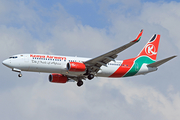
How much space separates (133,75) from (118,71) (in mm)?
3335

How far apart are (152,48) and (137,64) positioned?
19.7ft

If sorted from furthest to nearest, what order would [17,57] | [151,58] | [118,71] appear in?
[151,58]
[118,71]
[17,57]

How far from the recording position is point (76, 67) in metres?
54.3

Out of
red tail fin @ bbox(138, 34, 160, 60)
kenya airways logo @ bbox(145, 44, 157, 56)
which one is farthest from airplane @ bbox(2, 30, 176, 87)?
kenya airways logo @ bbox(145, 44, 157, 56)

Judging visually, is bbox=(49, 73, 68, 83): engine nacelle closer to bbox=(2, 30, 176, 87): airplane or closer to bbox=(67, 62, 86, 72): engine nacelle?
bbox=(2, 30, 176, 87): airplane

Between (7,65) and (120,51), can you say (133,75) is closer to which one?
(120,51)

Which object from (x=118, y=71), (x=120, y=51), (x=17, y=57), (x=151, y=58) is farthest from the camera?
(x=151, y=58)

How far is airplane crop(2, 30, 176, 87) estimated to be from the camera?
Result: 53.8 metres

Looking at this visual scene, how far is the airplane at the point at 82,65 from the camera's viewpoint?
53844 mm

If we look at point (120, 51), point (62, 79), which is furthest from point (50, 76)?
point (120, 51)

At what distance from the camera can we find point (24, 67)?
53781 mm

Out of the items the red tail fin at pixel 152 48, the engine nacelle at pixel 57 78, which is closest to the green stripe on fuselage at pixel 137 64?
the red tail fin at pixel 152 48

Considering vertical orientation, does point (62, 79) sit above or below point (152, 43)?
below

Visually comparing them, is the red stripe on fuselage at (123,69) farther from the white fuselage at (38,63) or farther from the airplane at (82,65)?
the white fuselage at (38,63)
